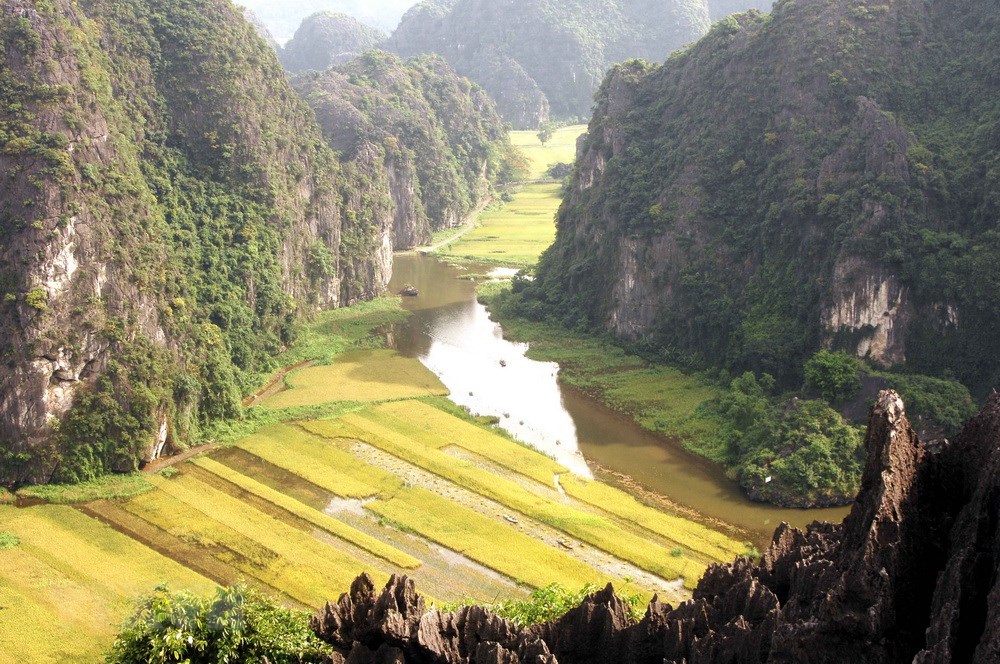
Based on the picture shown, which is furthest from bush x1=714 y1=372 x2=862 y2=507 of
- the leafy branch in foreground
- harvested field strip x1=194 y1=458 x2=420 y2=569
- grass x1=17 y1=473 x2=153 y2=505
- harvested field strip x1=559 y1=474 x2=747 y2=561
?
grass x1=17 y1=473 x2=153 y2=505

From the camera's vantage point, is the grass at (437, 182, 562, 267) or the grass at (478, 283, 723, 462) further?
the grass at (437, 182, 562, 267)

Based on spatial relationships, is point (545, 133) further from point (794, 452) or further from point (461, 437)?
point (794, 452)

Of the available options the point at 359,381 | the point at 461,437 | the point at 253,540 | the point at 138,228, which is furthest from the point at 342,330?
the point at 253,540

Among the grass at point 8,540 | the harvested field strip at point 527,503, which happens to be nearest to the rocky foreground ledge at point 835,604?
the harvested field strip at point 527,503

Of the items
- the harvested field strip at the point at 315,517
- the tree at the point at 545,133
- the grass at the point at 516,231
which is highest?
the tree at the point at 545,133

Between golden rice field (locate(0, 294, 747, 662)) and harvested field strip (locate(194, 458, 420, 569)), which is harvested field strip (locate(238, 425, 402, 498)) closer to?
golden rice field (locate(0, 294, 747, 662))

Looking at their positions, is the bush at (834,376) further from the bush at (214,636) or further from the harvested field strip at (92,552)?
the bush at (214,636)

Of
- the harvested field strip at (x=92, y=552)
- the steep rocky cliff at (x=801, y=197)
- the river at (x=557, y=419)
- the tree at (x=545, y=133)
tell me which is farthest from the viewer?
the tree at (x=545, y=133)
